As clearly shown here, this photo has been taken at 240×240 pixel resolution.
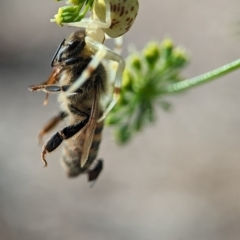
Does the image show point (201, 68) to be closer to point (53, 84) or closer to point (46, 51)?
point (46, 51)

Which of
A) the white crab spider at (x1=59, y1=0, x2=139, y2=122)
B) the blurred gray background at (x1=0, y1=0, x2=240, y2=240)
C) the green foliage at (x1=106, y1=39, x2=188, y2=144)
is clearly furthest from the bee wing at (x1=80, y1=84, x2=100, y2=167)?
the blurred gray background at (x1=0, y1=0, x2=240, y2=240)

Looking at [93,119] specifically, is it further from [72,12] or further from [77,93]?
[72,12]

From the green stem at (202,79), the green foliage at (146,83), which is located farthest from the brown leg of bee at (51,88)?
the green foliage at (146,83)

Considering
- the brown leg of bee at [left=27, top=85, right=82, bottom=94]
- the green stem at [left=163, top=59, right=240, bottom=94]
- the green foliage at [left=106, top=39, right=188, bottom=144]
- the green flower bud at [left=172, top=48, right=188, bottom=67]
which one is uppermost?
the green flower bud at [left=172, top=48, right=188, bottom=67]

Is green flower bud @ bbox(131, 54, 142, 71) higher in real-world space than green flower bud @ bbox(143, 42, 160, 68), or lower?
lower

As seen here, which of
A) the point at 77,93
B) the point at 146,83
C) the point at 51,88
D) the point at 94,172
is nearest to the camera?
the point at 51,88

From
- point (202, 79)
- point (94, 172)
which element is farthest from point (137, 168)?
point (202, 79)

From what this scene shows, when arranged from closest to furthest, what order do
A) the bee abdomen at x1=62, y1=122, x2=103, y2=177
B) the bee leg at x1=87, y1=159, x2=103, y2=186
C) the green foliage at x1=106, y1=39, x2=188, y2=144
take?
the bee abdomen at x1=62, y1=122, x2=103, y2=177
the bee leg at x1=87, y1=159, x2=103, y2=186
the green foliage at x1=106, y1=39, x2=188, y2=144

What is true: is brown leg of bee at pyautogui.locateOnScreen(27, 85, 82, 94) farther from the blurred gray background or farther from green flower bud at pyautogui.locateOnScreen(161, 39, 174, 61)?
the blurred gray background
